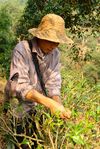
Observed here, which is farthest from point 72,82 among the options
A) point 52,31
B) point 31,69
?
point 52,31

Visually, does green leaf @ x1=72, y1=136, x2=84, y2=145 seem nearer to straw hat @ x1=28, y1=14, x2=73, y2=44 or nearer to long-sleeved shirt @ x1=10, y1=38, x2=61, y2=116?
long-sleeved shirt @ x1=10, y1=38, x2=61, y2=116

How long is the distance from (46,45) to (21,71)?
0.32 meters

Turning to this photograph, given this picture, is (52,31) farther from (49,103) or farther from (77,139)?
(77,139)

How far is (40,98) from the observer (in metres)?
3.20

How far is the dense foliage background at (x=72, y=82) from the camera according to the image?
3.08 m

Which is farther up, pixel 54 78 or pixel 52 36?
pixel 52 36

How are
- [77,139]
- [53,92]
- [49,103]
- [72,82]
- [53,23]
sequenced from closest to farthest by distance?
[77,139] → [49,103] → [53,23] → [53,92] → [72,82]

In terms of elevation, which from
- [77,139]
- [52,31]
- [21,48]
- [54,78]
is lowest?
[77,139]

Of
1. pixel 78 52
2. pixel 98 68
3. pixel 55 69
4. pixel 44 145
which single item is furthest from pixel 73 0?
pixel 98 68

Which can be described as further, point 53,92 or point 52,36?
point 53,92

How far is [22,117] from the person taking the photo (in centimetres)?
364

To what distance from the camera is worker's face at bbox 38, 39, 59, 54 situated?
350 cm

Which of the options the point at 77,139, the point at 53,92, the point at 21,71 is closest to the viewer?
the point at 77,139

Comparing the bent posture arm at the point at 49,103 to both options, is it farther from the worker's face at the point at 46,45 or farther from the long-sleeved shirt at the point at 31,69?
the worker's face at the point at 46,45
